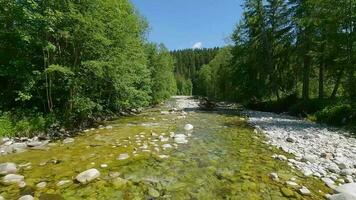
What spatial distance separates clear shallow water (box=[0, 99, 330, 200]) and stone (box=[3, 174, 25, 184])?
180mm

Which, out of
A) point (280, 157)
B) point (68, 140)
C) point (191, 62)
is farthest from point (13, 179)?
point (191, 62)

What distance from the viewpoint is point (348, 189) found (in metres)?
6.25

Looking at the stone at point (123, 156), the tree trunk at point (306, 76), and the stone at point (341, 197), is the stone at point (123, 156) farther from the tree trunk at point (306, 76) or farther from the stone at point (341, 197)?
the tree trunk at point (306, 76)

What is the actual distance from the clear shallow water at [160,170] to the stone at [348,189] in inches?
10.7

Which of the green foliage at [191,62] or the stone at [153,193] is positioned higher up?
the green foliage at [191,62]

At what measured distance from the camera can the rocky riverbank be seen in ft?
23.7

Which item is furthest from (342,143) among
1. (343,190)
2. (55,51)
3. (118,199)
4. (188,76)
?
(188,76)

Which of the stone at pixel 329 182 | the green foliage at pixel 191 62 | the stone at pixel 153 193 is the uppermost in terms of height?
the green foliage at pixel 191 62

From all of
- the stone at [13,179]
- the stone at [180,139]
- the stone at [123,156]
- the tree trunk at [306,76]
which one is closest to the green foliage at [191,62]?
the tree trunk at [306,76]

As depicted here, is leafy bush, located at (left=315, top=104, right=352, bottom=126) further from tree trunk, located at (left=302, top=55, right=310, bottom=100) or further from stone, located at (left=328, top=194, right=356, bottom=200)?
stone, located at (left=328, top=194, right=356, bottom=200)

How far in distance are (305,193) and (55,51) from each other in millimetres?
12801

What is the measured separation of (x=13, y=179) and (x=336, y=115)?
16780mm

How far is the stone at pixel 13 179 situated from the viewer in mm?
7242

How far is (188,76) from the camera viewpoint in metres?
155
